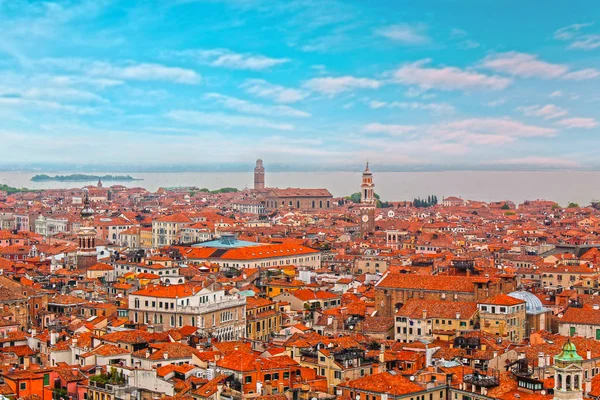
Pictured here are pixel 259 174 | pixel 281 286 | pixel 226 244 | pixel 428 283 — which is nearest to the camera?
pixel 428 283

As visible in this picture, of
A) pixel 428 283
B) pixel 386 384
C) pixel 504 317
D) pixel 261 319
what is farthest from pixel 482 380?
pixel 428 283

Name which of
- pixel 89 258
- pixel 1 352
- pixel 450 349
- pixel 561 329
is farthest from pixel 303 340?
pixel 89 258

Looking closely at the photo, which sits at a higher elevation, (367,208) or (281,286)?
(367,208)

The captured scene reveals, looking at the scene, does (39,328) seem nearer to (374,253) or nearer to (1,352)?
(1,352)

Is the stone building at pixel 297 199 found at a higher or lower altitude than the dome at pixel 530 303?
higher

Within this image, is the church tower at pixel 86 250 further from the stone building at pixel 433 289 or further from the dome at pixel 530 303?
the dome at pixel 530 303

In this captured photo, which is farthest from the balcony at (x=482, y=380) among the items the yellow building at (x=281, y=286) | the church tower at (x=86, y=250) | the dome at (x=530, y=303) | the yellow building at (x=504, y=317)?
the church tower at (x=86, y=250)

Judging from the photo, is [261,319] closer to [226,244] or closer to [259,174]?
[226,244]

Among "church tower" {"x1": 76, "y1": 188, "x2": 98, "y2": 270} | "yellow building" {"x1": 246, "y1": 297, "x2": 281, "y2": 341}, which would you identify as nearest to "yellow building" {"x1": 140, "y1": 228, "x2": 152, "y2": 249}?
"church tower" {"x1": 76, "y1": 188, "x2": 98, "y2": 270}
